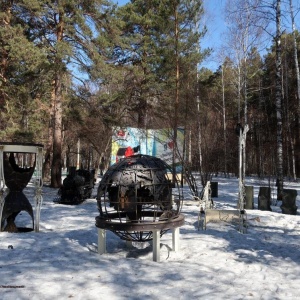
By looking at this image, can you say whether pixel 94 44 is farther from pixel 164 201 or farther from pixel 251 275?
pixel 251 275

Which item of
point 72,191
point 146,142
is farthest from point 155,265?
point 146,142

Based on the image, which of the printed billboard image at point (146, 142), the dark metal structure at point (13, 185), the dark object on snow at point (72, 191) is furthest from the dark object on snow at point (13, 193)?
the printed billboard image at point (146, 142)

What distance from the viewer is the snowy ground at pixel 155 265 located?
12.7 ft

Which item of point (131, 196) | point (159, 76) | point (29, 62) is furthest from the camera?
point (159, 76)

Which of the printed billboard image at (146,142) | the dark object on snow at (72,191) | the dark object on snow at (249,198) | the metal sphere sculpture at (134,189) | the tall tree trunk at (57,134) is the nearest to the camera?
the metal sphere sculpture at (134,189)

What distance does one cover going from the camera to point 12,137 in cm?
1502

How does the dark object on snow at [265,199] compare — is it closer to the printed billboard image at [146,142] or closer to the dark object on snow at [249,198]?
the dark object on snow at [249,198]

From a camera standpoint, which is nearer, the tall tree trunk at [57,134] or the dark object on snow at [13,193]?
the dark object on snow at [13,193]

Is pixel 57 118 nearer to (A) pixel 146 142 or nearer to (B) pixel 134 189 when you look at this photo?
(A) pixel 146 142

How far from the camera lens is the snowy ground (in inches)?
152

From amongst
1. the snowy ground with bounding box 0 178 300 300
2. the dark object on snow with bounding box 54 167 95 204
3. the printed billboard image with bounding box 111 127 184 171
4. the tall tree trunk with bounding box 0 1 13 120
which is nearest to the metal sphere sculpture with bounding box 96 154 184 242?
the snowy ground with bounding box 0 178 300 300

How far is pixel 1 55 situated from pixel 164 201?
12346 mm

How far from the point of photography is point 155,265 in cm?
501

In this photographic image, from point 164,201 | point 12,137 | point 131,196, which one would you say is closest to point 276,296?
point 164,201
